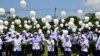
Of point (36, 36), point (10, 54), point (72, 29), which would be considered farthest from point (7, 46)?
point (72, 29)

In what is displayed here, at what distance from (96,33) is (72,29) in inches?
254

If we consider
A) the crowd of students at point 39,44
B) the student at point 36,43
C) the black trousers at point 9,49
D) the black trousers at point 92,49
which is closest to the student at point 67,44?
the crowd of students at point 39,44

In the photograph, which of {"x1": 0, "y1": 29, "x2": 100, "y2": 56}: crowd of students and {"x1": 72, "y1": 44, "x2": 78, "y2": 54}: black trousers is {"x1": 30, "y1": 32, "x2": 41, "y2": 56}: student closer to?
{"x1": 0, "y1": 29, "x2": 100, "y2": 56}: crowd of students

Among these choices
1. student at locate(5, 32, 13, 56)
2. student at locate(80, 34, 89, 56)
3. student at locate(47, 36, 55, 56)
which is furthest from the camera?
student at locate(5, 32, 13, 56)

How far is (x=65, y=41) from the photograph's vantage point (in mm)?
20703

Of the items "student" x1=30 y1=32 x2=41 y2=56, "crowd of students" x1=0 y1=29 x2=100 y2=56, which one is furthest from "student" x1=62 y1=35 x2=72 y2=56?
"student" x1=30 y1=32 x2=41 y2=56

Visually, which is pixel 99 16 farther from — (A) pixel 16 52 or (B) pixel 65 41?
(A) pixel 16 52

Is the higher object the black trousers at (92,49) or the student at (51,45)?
the student at (51,45)

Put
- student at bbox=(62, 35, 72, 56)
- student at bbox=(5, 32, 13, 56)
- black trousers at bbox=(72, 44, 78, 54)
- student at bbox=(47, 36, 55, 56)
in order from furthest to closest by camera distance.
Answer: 1. black trousers at bbox=(72, 44, 78, 54)
2. student at bbox=(5, 32, 13, 56)
3. student at bbox=(47, 36, 55, 56)
4. student at bbox=(62, 35, 72, 56)

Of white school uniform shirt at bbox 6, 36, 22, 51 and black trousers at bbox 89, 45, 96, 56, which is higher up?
white school uniform shirt at bbox 6, 36, 22, 51

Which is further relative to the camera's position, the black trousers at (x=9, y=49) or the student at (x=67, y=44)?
the black trousers at (x=9, y=49)

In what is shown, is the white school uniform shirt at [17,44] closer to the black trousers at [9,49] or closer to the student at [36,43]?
the student at [36,43]

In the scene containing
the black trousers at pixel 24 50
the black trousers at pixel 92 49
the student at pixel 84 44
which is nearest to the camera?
the student at pixel 84 44

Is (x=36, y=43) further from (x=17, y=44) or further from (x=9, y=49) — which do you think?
(x=9, y=49)
